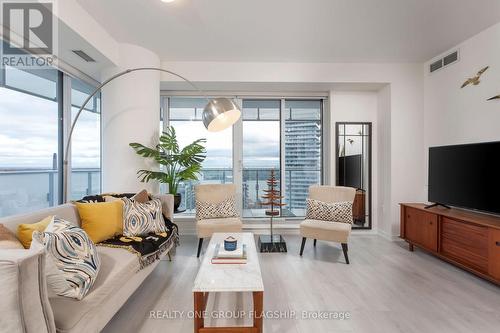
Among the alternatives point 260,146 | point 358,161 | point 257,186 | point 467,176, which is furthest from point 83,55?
point 467,176

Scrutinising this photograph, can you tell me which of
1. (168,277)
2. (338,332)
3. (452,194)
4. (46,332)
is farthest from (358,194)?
(46,332)

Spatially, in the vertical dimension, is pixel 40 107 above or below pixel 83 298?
above

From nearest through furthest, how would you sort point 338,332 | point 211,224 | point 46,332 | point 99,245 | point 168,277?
point 46,332 → point 338,332 → point 99,245 → point 168,277 → point 211,224

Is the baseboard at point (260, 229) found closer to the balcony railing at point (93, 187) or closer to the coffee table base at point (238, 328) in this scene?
the balcony railing at point (93, 187)

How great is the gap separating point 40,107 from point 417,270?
183 inches

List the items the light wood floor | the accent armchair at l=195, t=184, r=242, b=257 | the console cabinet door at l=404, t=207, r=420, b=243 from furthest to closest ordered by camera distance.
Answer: the console cabinet door at l=404, t=207, r=420, b=243 < the accent armchair at l=195, t=184, r=242, b=257 < the light wood floor

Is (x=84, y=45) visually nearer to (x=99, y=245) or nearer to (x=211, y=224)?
(x=99, y=245)

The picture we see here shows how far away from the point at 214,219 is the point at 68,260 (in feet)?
6.65

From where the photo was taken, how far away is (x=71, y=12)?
2.44m

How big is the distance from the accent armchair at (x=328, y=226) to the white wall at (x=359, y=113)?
813mm

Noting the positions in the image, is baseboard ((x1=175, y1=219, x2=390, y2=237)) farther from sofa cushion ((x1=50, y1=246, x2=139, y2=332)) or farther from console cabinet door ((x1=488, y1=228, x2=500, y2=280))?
sofa cushion ((x1=50, y1=246, x2=139, y2=332))

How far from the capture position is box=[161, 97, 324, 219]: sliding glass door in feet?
14.7

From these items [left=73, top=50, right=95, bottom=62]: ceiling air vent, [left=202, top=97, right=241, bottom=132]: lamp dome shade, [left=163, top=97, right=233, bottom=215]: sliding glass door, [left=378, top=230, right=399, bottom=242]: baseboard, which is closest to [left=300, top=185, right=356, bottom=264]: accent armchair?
[left=378, top=230, right=399, bottom=242]: baseboard

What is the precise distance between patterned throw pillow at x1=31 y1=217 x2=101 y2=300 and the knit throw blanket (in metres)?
0.52
